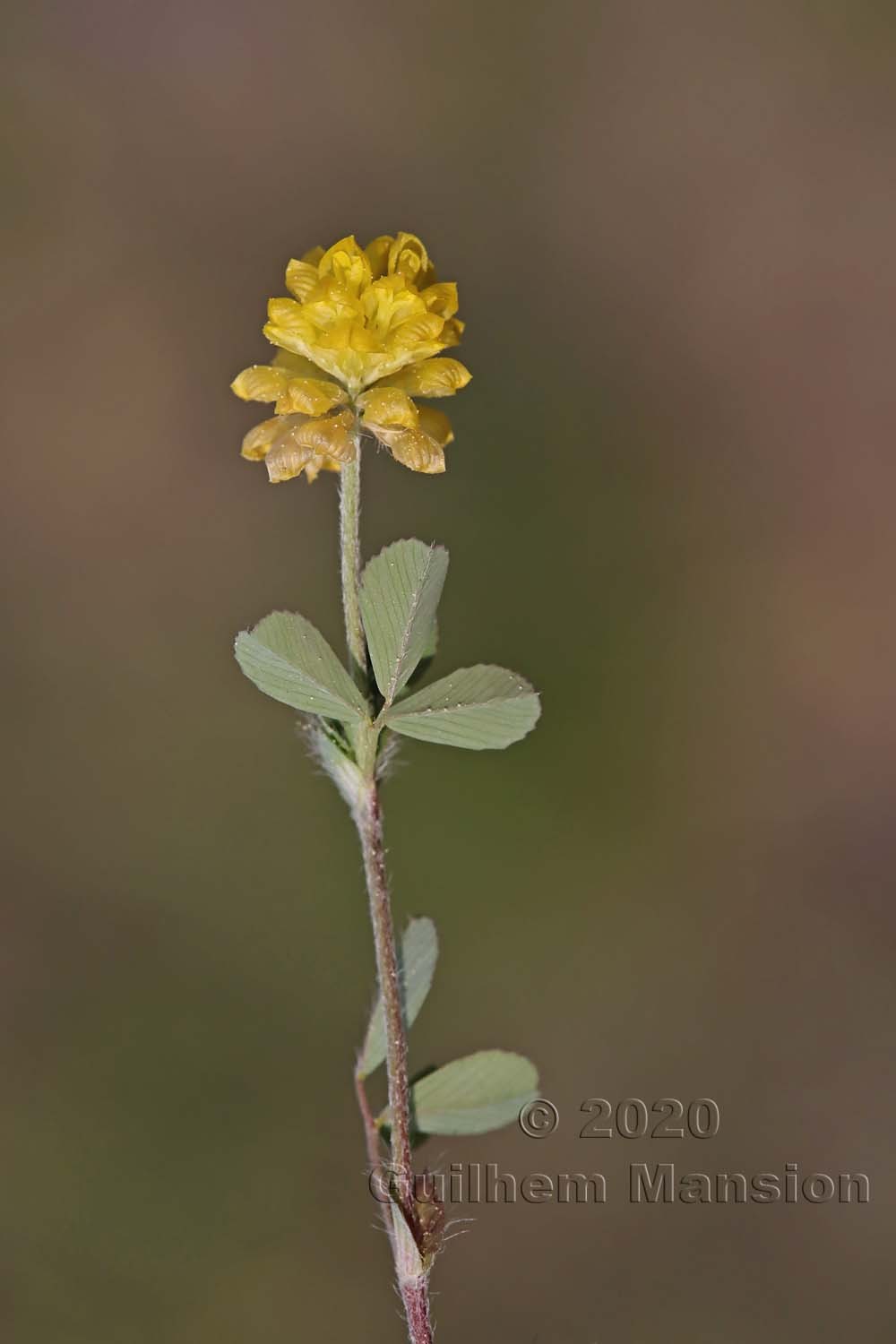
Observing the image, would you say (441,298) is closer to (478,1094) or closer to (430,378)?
(430,378)

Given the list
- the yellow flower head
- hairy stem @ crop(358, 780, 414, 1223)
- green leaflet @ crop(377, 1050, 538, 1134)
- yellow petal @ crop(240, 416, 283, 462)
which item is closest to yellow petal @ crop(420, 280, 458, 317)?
the yellow flower head

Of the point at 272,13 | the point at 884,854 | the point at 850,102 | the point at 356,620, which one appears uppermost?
the point at 272,13

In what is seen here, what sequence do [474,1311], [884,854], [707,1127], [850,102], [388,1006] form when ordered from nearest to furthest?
[388,1006] < [474,1311] < [707,1127] < [884,854] < [850,102]

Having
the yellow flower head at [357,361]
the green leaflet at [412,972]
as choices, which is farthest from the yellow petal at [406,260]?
the green leaflet at [412,972]

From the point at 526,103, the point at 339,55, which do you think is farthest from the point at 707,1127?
the point at 339,55

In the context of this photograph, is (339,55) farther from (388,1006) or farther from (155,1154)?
(388,1006)

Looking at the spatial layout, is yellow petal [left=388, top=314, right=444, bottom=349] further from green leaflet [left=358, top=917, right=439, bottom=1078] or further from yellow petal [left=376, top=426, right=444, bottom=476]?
green leaflet [left=358, top=917, right=439, bottom=1078]
